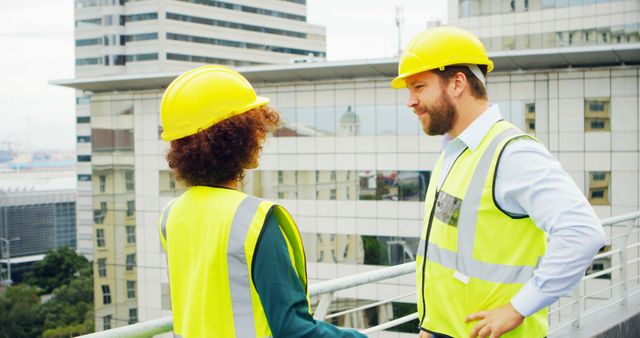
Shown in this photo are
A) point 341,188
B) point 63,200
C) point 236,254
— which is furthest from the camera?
point 63,200

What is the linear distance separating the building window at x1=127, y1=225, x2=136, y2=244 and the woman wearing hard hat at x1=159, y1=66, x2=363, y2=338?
3077 cm

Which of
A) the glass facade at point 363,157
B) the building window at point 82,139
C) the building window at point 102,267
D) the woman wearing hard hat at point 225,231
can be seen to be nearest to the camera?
the woman wearing hard hat at point 225,231

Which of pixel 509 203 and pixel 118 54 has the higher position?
pixel 118 54

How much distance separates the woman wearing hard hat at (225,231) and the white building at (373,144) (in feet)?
69.7

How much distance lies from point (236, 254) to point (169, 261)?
31 cm

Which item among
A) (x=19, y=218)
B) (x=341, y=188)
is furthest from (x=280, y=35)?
(x=341, y=188)

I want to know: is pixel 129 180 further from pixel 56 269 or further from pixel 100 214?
pixel 56 269

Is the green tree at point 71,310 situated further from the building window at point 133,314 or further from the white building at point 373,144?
the white building at point 373,144

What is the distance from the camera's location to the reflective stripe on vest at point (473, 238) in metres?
1.92

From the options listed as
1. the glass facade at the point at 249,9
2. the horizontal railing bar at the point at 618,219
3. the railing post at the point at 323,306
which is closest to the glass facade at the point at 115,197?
the horizontal railing bar at the point at 618,219

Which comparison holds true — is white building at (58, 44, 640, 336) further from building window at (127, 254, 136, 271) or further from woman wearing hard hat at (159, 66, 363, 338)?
woman wearing hard hat at (159, 66, 363, 338)

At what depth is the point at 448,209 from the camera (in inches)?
80.4

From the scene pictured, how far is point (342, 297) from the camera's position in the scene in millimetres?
26625

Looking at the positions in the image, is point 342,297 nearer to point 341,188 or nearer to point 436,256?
point 341,188
